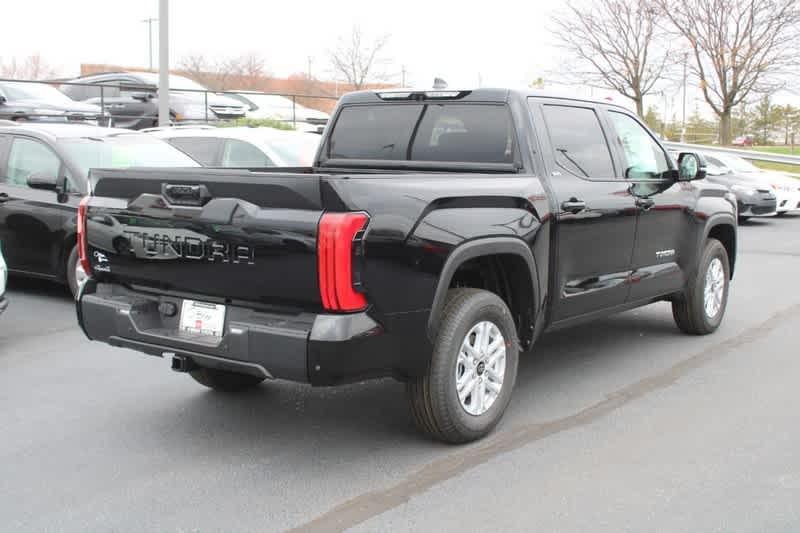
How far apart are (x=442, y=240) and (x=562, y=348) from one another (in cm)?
285

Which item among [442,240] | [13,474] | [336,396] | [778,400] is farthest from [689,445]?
[13,474]

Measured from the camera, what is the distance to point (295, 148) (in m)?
11.6

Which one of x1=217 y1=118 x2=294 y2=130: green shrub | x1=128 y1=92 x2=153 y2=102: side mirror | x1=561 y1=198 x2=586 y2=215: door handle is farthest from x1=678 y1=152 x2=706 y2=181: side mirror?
x1=128 y1=92 x2=153 y2=102: side mirror

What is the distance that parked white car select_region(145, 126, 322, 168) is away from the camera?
1131 cm

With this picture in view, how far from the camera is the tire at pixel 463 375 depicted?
14.5 ft

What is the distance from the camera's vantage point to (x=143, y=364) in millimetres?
6336

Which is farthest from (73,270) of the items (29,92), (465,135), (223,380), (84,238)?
(29,92)

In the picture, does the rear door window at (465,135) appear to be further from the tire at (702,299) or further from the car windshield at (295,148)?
the car windshield at (295,148)

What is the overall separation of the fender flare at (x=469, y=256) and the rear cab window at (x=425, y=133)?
27.3 inches

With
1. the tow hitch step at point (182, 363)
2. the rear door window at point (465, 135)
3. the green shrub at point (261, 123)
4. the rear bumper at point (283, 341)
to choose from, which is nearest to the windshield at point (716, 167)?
the green shrub at point (261, 123)

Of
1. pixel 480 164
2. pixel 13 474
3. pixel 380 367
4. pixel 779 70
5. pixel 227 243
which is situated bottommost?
pixel 13 474

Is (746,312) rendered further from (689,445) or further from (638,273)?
(689,445)

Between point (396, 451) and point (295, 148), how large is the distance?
752 cm

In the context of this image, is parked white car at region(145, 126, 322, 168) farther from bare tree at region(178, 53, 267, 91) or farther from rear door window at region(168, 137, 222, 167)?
bare tree at region(178, 53, 267, 91)
